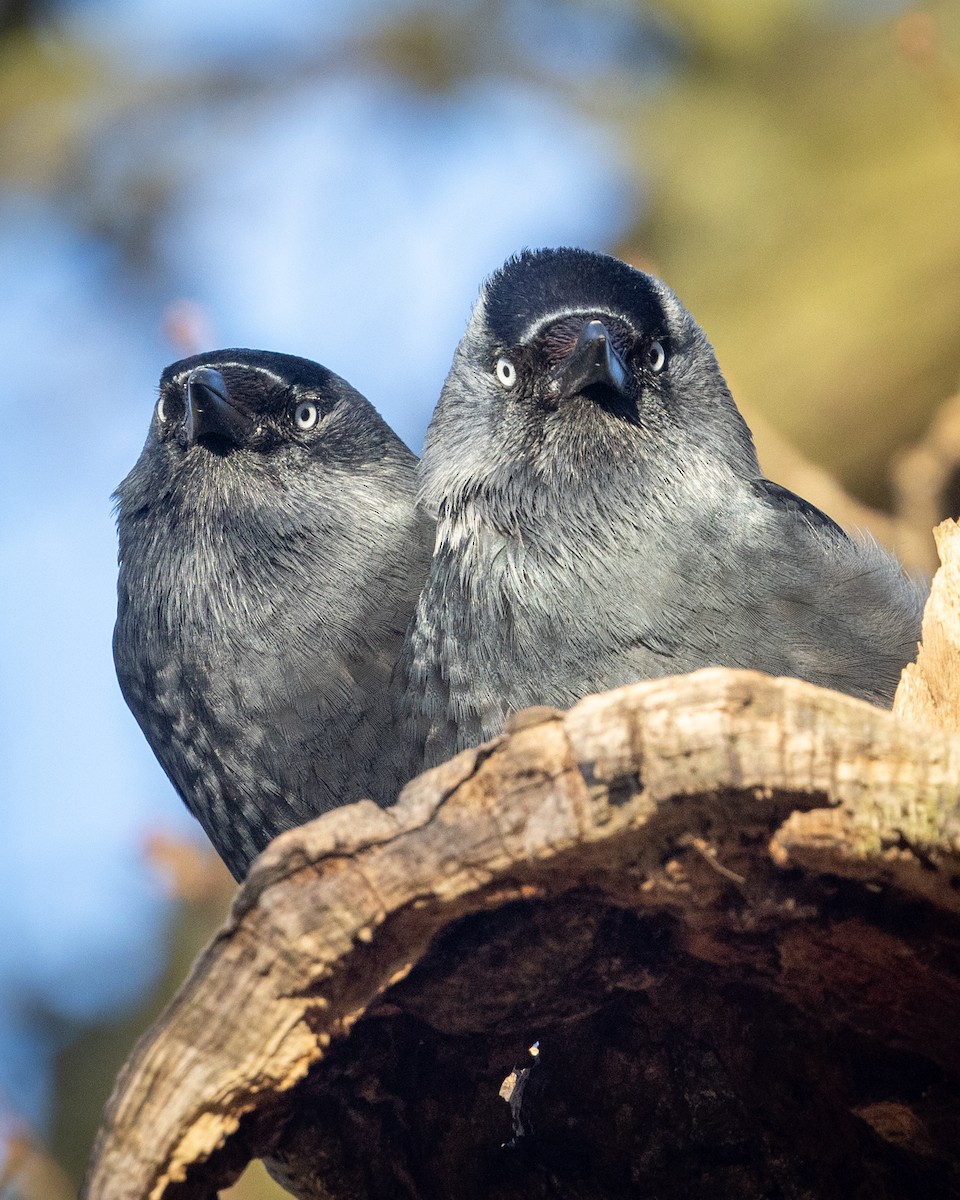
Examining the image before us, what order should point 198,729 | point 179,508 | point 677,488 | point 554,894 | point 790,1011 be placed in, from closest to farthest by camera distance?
point 554,894, point 790,1011, point 677,488, point 198,729, point 179,508

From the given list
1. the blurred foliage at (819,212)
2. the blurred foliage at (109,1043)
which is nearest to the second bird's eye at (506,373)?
the blurred foliage at (819,212)

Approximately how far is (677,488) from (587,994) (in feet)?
5.54

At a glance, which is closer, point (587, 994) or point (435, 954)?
point (435, 954)

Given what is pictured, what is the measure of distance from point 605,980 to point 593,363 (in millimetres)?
1816

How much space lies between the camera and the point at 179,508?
4895 mm

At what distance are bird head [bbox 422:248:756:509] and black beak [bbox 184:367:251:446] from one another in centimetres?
67

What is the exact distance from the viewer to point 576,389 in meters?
4.12

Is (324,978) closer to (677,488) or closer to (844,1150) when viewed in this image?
(844,1150)

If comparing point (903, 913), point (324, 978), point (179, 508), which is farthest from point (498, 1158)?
point (179, 508)

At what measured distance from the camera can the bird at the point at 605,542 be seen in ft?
12.7

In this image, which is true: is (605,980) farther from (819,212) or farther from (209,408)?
(819,212)

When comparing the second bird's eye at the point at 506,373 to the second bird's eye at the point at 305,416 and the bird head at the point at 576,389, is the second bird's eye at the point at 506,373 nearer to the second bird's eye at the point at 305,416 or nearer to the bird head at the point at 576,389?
the bird head at the point at 576,389

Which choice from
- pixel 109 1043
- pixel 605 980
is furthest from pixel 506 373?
pixel 109 1043

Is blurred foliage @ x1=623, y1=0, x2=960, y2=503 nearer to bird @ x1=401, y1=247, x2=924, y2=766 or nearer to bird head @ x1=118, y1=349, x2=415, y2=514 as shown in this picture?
bird @ x1=401, y1=247, x2=924, y2=766
